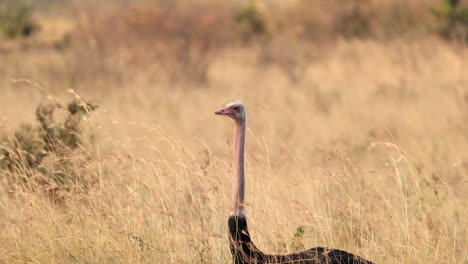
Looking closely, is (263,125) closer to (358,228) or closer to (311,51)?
(358,228)

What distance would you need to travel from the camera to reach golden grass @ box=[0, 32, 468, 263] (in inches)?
193

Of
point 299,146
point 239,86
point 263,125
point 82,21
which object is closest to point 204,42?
point 239,86

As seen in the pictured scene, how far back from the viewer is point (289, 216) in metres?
5.02

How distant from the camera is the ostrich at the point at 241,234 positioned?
13.9 ft

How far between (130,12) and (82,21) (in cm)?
110

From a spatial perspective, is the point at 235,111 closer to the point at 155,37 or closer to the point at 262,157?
the point at 262,157

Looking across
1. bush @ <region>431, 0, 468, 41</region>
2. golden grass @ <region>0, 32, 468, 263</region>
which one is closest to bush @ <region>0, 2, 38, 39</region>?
golden grass @ <region>0, 32, 468, 263</region>

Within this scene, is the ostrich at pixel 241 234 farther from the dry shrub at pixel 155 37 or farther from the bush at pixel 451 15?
the bush at pixel 451 15

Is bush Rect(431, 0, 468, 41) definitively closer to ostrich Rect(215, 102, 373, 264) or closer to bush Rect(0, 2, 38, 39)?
bush Rect(0, 2, 38, 39)

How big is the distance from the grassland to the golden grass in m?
0.02

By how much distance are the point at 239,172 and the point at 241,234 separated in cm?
33

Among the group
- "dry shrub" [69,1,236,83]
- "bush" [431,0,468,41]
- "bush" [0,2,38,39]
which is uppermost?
"bush" [0,2,38,39]

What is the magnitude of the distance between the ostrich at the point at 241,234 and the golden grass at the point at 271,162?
0.64 ft

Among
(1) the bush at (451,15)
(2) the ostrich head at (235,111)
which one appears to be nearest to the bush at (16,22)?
(1) the bush at (451,15)
